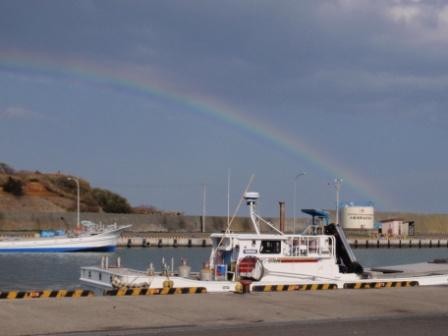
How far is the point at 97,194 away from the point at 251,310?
143 metres

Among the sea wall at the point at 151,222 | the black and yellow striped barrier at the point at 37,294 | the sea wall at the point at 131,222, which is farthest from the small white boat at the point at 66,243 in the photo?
the black and yellow striped barrier at the point at 37,294

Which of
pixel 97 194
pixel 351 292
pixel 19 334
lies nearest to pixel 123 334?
pixel 19 334

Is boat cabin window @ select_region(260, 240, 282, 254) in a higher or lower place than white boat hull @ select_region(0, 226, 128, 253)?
higher

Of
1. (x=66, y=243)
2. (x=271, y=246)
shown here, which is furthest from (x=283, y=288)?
Answer: (x=66, y=243)

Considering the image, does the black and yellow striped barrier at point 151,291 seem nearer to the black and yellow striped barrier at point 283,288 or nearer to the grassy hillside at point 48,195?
the black and yellow striped barrier at point 283,288

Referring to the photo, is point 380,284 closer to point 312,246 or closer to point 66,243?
point 312,246

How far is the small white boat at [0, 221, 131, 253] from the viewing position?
82875mm

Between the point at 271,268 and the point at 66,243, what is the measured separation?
189 feet

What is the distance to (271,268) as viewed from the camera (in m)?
29.9

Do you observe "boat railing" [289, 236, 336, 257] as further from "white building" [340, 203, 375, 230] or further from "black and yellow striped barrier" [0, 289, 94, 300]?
"white building" [340, 203, 375, 230]

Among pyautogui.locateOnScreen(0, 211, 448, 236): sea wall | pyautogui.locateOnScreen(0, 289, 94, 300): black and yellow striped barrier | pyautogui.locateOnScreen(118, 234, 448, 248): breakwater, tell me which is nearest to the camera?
pyautogui.locateOnScreen(0, 289, 94, 300): black and yellow striped barrier

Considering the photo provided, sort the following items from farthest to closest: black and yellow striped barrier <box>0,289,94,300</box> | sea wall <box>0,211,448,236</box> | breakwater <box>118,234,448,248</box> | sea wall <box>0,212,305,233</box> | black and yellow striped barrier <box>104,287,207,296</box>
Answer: sea wall <box>0,211,448,236</box> → sea wall <box>0,212,305,233</box> → breakwater <box>118,234,448,248</box> → black and yellow striped barrier <box>104,287,207,296</box> → black and yellow striped barrier <box>0,289,94,300</box>

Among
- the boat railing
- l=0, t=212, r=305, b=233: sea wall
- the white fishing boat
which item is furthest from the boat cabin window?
l=0, t=212, r=305, b=233: sea wall

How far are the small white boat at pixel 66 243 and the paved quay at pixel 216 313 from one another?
2505 inches
